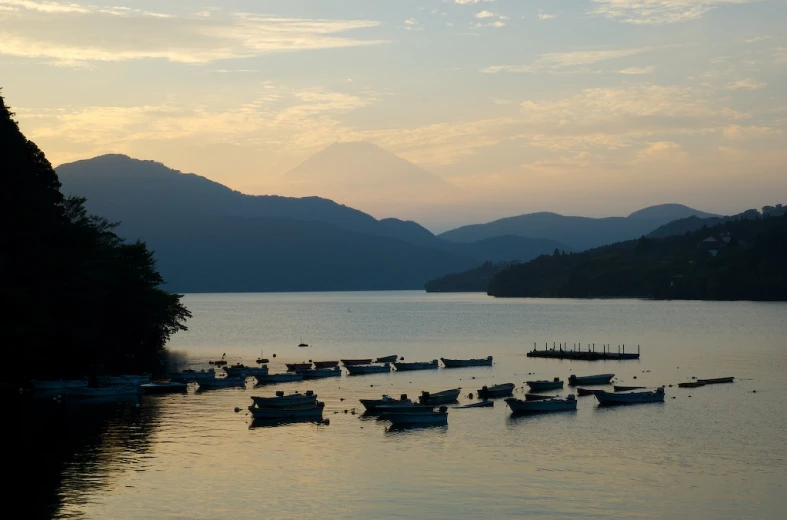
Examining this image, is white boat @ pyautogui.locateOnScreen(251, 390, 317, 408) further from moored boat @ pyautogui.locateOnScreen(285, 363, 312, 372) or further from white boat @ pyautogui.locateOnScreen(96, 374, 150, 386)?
moored boat @ pyautogui.locateOnScreen(285, 363, 312, 372)

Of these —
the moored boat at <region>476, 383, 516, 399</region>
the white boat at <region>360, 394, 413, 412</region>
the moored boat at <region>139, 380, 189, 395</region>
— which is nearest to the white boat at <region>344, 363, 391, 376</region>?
the moored boat at <region>139, 380, 189, 395</region>

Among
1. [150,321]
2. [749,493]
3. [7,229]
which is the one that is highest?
[7,229]

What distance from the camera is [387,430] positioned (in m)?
66.3

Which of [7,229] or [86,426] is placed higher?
[7,229]

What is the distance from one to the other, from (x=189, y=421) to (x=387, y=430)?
15.7 m

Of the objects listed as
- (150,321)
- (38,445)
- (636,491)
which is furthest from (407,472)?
(150,321)

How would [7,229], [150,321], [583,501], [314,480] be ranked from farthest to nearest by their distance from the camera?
[150,321] < [7,229] < [314,480] < [583,501]

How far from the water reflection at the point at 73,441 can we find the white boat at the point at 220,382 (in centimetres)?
1265

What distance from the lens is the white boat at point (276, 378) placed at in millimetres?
98875

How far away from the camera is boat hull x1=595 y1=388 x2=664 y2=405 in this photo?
81.2m

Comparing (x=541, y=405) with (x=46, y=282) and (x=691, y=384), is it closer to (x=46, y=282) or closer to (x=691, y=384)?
(x=691, y=384)

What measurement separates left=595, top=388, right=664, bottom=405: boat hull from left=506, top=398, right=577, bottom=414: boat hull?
413cm

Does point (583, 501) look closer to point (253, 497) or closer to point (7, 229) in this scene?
point (253, 497)

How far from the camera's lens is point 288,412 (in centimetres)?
7038
